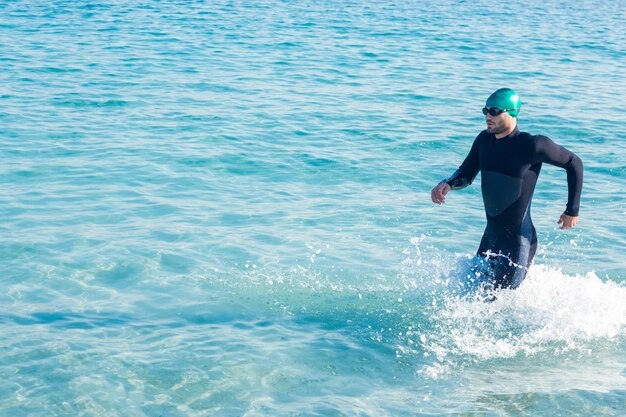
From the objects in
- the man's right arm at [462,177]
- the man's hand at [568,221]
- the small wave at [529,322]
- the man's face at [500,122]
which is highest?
the man's face at [500,122]

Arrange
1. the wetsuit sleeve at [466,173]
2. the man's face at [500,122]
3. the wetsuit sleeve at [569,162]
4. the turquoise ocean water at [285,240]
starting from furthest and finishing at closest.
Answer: the wetsuit sleeve at [466,173] → the man's face at [500,122] → the wetsuit sleeve at [569,162] → the turquoise ocean water at [285,240]

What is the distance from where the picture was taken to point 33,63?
19.0 m

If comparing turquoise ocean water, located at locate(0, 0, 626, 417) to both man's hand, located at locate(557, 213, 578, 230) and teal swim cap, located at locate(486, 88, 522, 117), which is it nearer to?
man's hand, located at locate(557, 213, 578, 230)

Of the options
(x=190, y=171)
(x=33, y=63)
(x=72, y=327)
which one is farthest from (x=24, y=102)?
(x=72, y=327)

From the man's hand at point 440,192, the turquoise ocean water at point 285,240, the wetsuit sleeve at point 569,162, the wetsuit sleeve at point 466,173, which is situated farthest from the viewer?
the wetsuit sleeve at point 466,173

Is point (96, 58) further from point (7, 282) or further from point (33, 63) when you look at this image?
point (7, 282)

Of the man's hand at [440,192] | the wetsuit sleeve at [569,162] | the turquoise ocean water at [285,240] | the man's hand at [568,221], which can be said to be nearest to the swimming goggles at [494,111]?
the wetsuit sleeve at [569,162]

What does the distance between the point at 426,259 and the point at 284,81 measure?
375 inches

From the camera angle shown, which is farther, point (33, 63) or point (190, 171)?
point (33, 63)

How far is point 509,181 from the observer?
721 centimetres

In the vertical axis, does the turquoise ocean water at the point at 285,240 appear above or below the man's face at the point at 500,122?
below

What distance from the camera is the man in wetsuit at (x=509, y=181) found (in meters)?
6.96

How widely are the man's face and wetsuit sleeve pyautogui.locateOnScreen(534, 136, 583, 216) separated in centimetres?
24

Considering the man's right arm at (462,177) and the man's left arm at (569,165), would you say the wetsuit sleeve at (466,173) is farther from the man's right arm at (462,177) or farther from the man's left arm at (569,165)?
the man's left arm at (569,165)
